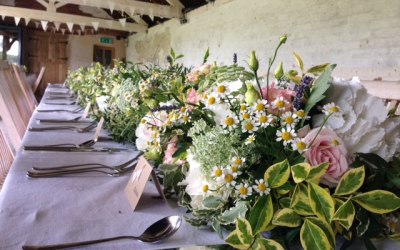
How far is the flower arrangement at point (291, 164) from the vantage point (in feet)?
1.80

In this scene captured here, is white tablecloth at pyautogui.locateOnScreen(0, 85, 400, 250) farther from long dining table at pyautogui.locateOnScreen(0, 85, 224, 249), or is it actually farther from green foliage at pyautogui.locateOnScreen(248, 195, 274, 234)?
green foliage at pyautogui.locateOnScreen(248, 195, 274, 234)

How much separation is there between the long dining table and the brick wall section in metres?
0.70

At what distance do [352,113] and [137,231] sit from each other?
45cm

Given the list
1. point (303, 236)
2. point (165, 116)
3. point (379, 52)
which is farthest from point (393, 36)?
point (303, 236)

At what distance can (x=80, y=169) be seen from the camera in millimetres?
1004

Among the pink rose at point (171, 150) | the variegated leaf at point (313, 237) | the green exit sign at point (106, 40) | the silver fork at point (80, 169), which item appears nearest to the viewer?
the variegated leaf at point (313, 237)

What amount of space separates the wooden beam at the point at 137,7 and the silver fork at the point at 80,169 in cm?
632

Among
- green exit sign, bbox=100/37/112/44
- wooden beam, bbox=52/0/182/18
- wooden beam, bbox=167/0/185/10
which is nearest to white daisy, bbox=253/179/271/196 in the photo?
wooden beam, bbox=52/0/182/18

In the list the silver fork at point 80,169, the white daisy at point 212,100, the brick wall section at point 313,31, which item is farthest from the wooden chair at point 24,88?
the white daisy at point 212,100

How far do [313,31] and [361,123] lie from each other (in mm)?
3940

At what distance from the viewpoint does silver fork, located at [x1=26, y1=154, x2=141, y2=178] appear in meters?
0.94

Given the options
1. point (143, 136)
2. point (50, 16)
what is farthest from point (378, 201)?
point (50, 16)

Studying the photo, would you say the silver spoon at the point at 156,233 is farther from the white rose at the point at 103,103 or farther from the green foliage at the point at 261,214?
the white rose at the point at 103,103

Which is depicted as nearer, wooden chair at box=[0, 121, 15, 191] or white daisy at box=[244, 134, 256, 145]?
white daisy at box=[244, 134, 256, 145]
